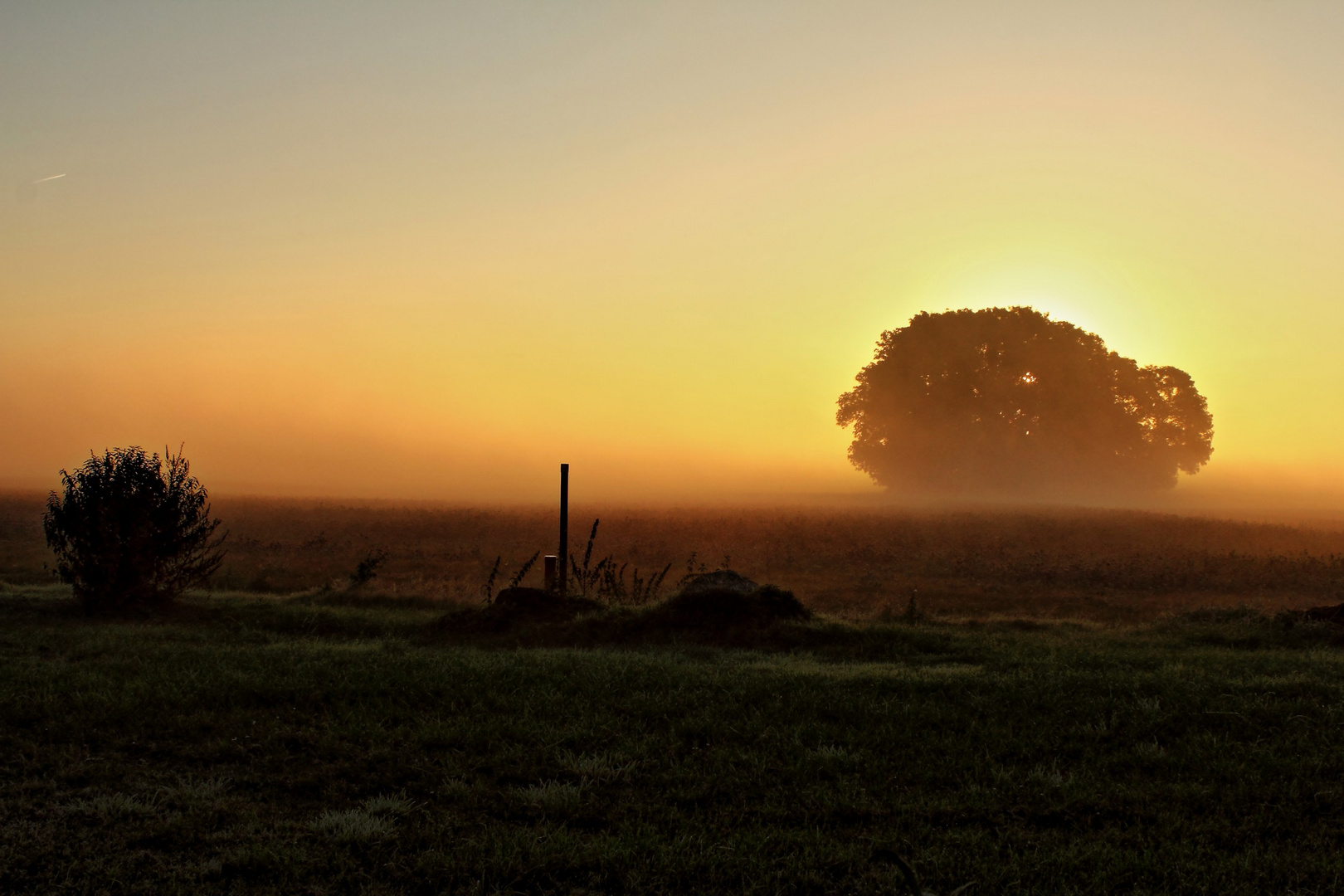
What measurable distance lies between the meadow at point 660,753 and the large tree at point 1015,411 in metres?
49.3

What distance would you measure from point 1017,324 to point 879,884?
214ft

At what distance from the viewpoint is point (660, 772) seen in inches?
298

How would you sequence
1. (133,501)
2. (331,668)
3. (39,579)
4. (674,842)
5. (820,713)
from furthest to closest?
(39,579) → (133,501) → (331,668) → (820,713) → (674,842)

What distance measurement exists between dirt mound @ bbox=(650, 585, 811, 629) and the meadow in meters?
0.22

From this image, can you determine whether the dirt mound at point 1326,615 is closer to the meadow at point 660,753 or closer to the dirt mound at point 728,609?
the meadow at point 660,753

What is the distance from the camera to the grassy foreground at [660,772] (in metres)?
5.71

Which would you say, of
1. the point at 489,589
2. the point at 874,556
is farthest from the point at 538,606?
the point at 874,556

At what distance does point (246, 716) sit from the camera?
893 centimetres

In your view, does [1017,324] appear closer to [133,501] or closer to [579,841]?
[133,501]

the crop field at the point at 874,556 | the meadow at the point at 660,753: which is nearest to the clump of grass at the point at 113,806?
the meadow at the point at 660,753

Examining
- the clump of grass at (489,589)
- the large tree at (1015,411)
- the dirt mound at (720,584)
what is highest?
the large tree at (1015,411)

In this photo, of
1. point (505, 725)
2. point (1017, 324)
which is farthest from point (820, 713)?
point (1017, 324)

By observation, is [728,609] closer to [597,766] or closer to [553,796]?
[597,766]

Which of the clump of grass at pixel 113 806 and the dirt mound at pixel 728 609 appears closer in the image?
the clump of grass at pixel 113 806
